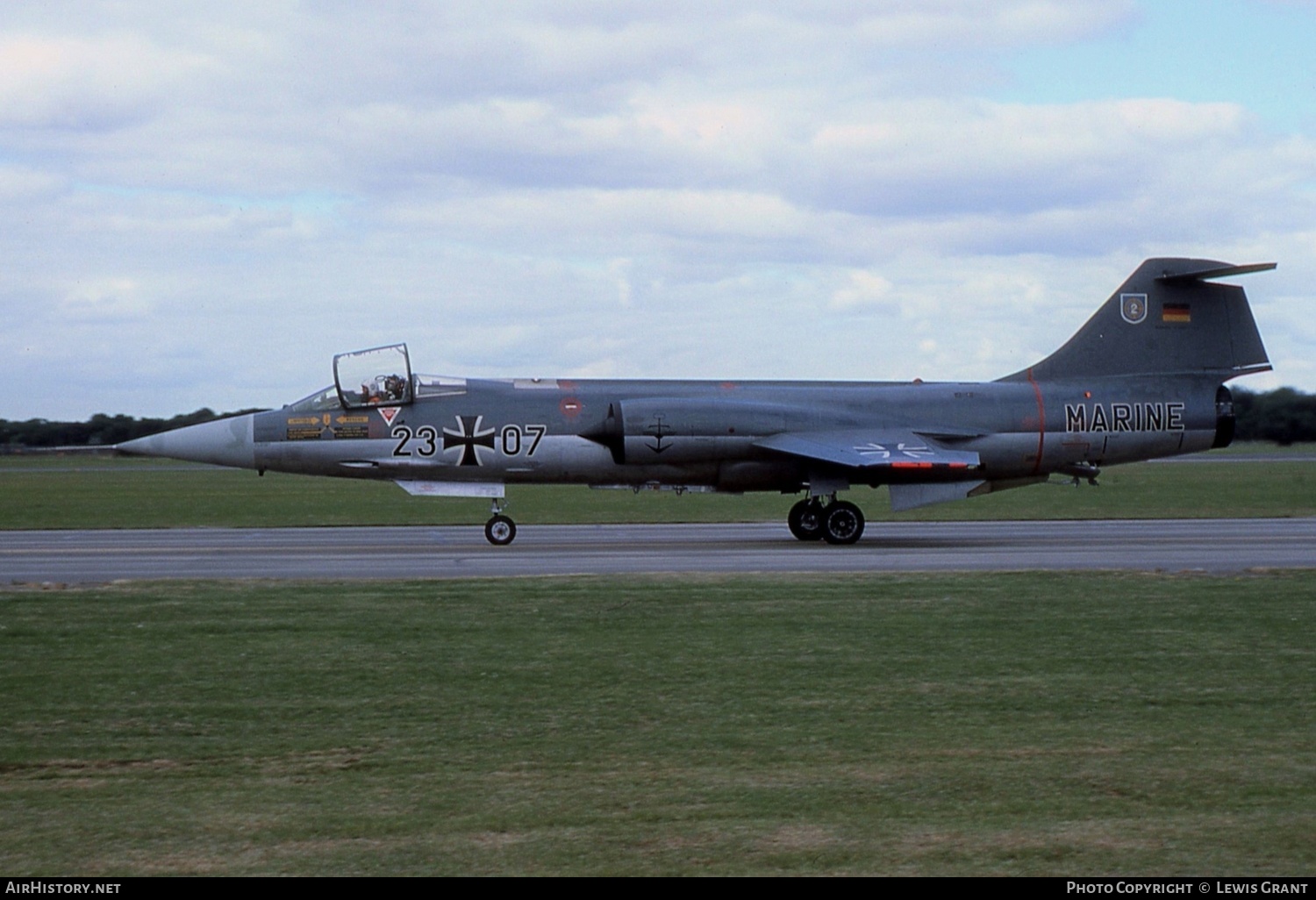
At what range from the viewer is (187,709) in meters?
8.69

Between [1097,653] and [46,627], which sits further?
[46,627]

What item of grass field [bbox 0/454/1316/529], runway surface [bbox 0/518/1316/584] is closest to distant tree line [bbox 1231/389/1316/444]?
grass field [bbox 0/454/1316/529]

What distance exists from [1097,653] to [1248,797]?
3.97 m

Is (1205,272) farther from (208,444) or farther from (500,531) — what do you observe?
(208,444)

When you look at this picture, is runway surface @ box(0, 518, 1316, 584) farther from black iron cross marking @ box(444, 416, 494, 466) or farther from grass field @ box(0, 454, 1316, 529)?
grass field @ box(0, 454, 1316, 529)

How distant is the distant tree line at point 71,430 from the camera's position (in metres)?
49.4

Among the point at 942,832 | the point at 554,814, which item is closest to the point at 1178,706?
the point at 942,832

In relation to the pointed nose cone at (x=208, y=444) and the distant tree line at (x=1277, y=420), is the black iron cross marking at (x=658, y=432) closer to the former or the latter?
the pointed nose cone at (x=208, y=444)

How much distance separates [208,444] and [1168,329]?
1729 centimetres

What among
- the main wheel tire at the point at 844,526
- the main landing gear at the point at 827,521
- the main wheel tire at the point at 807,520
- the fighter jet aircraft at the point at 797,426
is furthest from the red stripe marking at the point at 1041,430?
the main wheel tire at the point at 807,520

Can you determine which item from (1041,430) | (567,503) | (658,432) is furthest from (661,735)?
(567,503)

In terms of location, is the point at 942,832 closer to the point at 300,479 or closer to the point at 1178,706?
the point at 1178,706

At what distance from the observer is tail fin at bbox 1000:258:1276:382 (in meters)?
24.5
